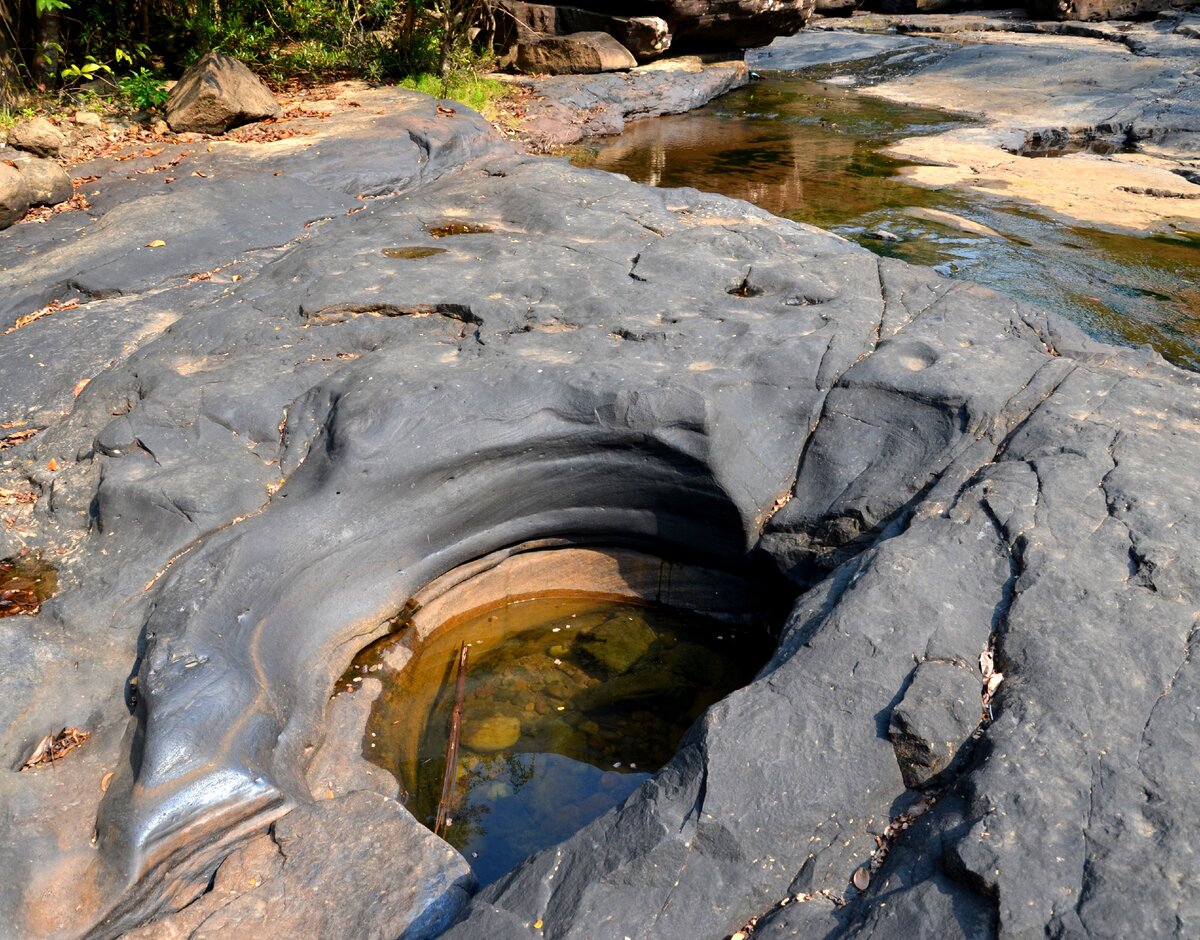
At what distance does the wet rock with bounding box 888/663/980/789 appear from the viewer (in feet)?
9.87

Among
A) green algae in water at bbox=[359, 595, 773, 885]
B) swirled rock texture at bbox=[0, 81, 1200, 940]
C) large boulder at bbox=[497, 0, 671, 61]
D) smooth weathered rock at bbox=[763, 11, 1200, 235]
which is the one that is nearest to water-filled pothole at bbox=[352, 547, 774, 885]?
green algae in water at bbox=[359, 595, 773, 885]

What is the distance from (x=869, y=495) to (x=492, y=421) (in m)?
1.70

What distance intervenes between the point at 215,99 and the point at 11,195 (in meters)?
2.48

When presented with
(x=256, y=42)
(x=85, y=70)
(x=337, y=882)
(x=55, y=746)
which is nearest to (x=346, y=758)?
(x=337, y=882)

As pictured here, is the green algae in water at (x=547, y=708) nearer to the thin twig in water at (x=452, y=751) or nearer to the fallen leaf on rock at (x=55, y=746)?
the thin twig in water at (x=452, y=751)

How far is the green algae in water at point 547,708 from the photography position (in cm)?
396

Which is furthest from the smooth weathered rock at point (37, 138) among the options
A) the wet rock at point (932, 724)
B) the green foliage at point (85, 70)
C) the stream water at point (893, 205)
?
the wet rock at point (932, 724)

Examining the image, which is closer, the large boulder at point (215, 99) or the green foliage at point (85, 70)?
the large boulder at point (215, 99)

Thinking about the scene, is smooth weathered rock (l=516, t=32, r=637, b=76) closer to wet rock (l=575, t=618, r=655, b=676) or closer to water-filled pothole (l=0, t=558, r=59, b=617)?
wet rock (l=575, t=618, r=655, b=676)

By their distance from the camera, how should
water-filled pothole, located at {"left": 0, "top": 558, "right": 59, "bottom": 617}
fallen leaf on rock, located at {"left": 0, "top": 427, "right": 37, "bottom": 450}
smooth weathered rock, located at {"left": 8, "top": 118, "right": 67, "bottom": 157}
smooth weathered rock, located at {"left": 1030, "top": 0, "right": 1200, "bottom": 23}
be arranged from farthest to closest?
smooth weathered rock, located at {"left": 1030, "top": 0, "right": 1200, "bottom": 23}
smooth weathered rock, located at {"left": 8, "top": 118, "right": 67, "bottom": 157}
fallen leaf on rock, located at {"left": 0, "top": 427, "right": 37, "bottom": 450}
water-filled pothole, located at {"left": 0, "top": 558, "right": 59, "bottom": 617}

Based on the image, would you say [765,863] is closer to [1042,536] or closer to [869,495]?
[1042,536]

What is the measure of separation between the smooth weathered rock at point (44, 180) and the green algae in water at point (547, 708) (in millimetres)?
4825

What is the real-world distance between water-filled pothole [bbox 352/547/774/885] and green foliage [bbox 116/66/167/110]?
6.77m

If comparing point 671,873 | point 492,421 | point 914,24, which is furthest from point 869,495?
point 914,24
